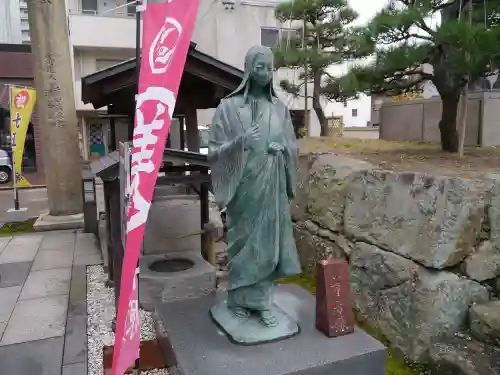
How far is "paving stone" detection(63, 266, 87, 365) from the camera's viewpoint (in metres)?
4.11

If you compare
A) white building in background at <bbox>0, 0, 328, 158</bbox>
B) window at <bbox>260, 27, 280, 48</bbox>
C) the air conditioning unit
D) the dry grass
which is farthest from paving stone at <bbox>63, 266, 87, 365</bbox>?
window at <bbox>260, 27, 280, 48</bbox>

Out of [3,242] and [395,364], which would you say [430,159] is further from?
[3,242]

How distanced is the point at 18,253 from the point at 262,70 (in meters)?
6.78

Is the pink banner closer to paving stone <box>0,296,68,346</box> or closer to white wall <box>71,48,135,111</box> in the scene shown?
paving stone <box>0,296,68,346</box>

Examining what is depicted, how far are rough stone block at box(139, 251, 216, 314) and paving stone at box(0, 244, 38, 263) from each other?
3220 millimetres

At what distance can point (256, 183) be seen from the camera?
3.22 m

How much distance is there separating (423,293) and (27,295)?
5.11 metres

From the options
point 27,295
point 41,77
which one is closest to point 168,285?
point 27,295

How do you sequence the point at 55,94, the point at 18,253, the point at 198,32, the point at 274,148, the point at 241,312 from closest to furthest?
the point at 274,148, the point at 241,312, the point at 18,253, the point at 55,94, the point at 198,32

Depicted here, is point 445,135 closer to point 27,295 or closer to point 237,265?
point 237,265

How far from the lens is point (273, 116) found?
10.8ft

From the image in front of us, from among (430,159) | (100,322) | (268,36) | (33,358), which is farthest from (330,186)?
(268,36)

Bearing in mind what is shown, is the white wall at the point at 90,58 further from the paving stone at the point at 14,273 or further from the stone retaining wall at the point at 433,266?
the stone retaining wall at the point at 433,266

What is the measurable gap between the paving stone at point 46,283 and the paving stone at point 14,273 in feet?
0.36
